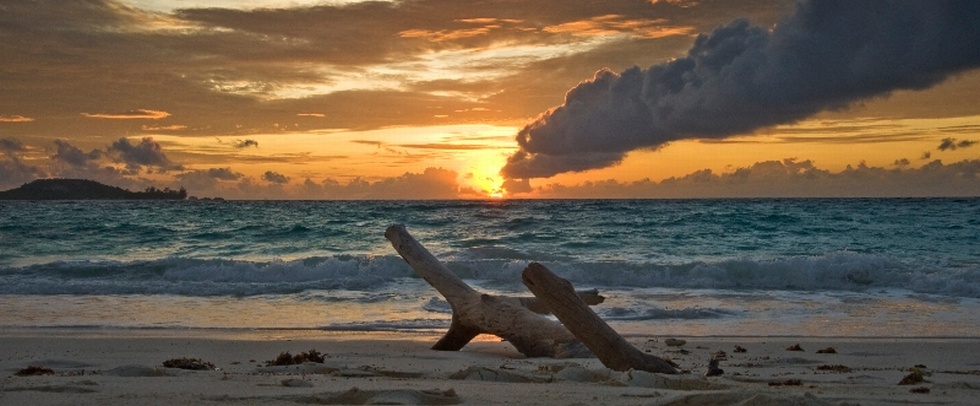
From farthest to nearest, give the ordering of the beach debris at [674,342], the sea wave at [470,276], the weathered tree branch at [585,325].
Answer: the sea wave at [470,276] → the beach debris at [674,342] → the weathered tree branch at [585,325]

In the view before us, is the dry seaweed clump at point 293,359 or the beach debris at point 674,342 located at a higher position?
the dry seaweed clump at point 293,359

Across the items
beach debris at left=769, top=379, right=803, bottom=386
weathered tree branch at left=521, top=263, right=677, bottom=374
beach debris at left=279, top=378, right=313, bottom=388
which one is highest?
weathered tree branch at left=521, top=263, right=677, bottom=374

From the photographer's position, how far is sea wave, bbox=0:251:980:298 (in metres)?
20.3

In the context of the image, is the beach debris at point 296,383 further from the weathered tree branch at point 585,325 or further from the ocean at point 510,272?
the ocean at point 510,272

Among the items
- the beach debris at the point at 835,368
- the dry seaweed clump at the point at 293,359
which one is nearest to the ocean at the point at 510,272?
the beach debris at the point at 835,368

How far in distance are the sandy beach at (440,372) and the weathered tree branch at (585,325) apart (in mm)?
401

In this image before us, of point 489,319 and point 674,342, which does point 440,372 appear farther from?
point 674,342

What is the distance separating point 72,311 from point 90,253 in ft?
57.3

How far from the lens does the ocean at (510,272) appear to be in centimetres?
1514

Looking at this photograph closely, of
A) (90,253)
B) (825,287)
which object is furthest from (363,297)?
(90,253)

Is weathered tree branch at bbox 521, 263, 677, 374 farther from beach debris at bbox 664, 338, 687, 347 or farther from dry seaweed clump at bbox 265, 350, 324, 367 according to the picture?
beach debris at bbox 664, 338, 687, 347

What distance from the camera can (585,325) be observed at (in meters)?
8.14

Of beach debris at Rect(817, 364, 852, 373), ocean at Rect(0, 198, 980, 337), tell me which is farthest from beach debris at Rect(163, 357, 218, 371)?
beach debris at Rect(817, 364, 852, 373)

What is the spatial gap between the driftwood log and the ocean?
2.85 metres
